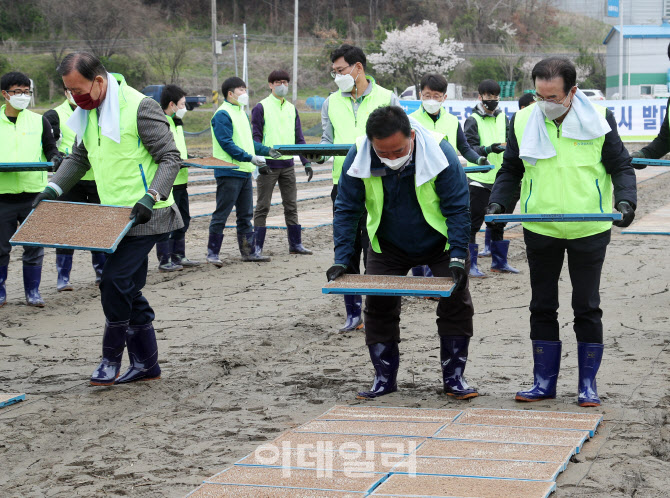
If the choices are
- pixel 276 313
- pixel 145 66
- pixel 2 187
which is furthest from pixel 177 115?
pixel 145 66

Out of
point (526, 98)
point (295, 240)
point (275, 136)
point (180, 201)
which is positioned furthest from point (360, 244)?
point (295, 240)

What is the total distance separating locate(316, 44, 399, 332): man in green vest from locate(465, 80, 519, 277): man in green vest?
208cm

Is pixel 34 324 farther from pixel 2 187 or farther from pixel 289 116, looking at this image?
pixel 289 116

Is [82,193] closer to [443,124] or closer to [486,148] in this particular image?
[443,124]

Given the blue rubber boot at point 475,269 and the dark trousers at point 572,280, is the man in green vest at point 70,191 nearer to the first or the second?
the blue rubber boot at point 475,269

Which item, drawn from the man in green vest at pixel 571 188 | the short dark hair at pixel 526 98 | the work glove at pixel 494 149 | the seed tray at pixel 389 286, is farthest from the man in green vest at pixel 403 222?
the short dark hair at pixel 526 98

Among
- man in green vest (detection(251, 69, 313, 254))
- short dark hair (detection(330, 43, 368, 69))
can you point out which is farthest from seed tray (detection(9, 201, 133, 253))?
man in green vest (detection(251, 69, 313, 254))

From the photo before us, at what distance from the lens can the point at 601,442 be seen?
4117 mm

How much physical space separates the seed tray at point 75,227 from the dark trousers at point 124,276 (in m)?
0.17

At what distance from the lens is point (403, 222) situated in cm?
492

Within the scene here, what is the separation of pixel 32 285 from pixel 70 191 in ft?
3.19

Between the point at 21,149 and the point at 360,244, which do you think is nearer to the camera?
the point at 360,244

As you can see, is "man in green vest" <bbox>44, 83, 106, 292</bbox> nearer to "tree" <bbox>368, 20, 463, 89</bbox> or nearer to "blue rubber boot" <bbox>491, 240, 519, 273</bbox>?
"blue rubber boot" <bbox>491, 240, 519, 273</bbox>

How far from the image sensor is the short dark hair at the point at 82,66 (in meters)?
5.15
